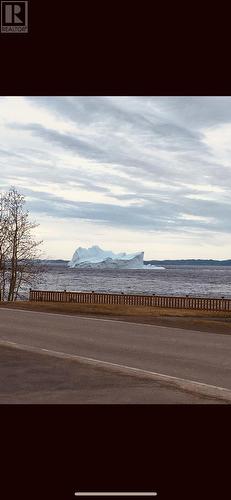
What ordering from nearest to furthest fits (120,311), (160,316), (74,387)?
(74,387) < (160,316) < (120,311)

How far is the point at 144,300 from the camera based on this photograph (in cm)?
3375

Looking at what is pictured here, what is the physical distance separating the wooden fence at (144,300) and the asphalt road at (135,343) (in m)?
10.9

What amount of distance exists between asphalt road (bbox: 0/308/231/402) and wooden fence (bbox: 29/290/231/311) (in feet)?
35.6

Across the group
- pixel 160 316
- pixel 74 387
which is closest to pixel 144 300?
pixel 160 316

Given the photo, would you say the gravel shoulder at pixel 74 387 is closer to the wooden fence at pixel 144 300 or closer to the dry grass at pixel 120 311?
the dry grass at pixel 120 311

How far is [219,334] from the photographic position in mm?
16859

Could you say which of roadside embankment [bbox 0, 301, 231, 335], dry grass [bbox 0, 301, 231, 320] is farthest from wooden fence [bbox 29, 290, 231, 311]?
roadside embankment [bbox 0, 301, 231, 335]

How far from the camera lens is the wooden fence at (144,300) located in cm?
3025

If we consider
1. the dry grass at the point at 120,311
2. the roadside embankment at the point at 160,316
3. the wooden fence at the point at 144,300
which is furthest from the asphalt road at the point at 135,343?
the wooden fence at the point at 144,300

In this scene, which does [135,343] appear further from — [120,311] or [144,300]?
[144,300]

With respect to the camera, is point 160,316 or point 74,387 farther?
point 160,316

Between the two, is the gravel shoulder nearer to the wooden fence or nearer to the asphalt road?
the asphalt road

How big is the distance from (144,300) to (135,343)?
759 inches
